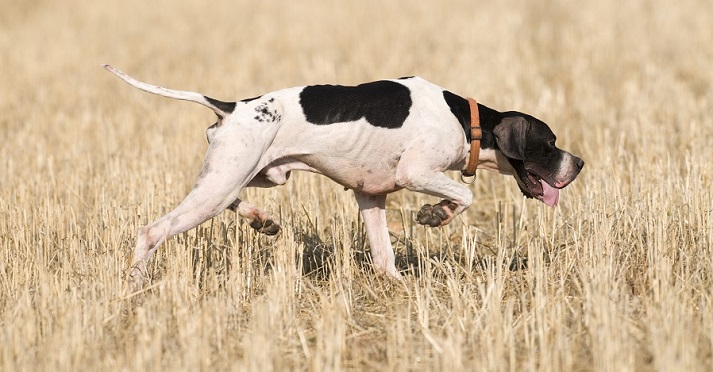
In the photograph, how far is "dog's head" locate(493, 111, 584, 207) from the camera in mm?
5730

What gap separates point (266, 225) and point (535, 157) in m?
1.66

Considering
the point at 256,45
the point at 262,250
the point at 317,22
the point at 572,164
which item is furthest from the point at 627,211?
the point at 317,22

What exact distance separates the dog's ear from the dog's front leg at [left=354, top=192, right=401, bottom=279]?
840mm

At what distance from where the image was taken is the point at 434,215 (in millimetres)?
5523

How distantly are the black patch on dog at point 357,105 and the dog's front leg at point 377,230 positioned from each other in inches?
28.6

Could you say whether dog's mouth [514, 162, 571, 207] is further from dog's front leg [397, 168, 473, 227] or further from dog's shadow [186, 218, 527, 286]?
dog's front leg [397, 168, 473, 227]

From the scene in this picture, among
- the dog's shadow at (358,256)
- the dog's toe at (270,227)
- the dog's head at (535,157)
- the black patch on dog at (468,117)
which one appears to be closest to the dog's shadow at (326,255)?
the dog's shadow at (358,256)

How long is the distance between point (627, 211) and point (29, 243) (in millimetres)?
3883

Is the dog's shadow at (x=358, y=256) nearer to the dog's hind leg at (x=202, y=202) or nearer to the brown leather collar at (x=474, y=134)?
the brown leather collar at (x=474, y=134)

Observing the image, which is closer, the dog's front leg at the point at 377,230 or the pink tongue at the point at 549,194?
the pink tongue at the point at 549,194

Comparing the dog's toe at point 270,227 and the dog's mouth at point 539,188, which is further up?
the dog's mouth at point 539,188

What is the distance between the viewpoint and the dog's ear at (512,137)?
5.72 metres

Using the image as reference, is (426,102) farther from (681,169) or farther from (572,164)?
(681,169)

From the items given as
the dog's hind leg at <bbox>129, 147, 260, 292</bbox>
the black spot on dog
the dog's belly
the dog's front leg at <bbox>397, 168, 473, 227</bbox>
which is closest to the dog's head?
the dog's front leg at <bbox>397, 168, 473, 227</bbox>
